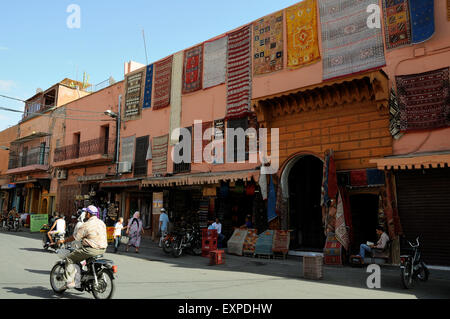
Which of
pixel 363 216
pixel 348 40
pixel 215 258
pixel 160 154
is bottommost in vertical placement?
pixel 215 258

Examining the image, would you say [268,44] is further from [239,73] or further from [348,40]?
[348,40]

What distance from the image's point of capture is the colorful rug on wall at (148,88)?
19.2 meters

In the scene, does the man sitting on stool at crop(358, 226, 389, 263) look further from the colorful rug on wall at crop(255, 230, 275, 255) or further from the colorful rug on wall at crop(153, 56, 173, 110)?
the colorful rug on wall at crop(153, 56, 173, 110)

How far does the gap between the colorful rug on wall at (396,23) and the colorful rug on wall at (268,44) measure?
4018 mm

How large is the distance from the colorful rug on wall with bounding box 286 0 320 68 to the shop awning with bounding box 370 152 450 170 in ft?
15.9

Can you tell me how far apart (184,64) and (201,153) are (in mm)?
5054

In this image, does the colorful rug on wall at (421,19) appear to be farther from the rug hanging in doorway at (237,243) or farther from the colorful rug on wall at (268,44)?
the rug hanging in doorway at (237,243)

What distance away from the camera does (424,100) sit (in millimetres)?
9883

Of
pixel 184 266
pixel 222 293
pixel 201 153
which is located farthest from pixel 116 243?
pixel 222 293

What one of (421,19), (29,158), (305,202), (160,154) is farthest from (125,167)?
(421,19)

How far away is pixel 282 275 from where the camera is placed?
8453mm

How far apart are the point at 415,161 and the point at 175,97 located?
12076 mm

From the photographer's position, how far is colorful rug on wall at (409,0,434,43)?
10016 mm

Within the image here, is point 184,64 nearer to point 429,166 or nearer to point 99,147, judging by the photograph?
point 99,147
